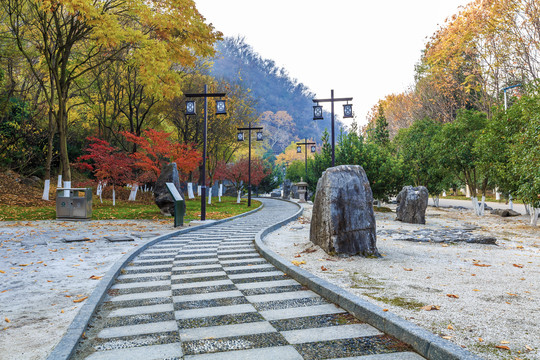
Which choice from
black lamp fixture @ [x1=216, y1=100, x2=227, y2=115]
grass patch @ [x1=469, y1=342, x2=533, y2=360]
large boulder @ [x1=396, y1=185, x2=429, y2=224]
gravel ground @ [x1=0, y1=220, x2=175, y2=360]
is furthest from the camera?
large boulder @ [x1=396, y1=185, x2=429, y2=224]

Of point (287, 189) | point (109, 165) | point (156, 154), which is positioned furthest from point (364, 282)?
point (287, 189)

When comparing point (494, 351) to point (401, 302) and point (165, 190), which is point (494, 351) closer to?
point (401, 302)

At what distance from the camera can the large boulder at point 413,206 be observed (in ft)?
52.2

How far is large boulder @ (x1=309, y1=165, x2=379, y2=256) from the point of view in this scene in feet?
24.1

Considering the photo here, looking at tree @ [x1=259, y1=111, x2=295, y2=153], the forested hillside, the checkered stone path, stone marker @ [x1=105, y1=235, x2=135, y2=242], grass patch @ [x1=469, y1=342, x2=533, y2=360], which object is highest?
the forested hillside

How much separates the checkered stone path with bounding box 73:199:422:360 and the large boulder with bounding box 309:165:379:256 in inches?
62.8

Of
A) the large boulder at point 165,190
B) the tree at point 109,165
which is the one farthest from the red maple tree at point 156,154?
the large boulder at point 165,190

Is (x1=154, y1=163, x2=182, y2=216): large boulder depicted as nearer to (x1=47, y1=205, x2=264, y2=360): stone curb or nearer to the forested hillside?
(x1=47, y1=205, x2=264, y2=360): stone curb

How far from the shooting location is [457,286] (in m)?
5.04

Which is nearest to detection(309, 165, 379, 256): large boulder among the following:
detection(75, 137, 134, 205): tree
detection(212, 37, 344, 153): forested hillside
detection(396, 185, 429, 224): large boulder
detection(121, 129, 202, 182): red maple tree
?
detection(396, 185, 429, 224): large boulder

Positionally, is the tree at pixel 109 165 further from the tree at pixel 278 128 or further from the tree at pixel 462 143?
the tree at pixel 278 128

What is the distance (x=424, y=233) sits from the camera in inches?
468

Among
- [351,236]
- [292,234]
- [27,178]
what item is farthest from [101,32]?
[27,178]

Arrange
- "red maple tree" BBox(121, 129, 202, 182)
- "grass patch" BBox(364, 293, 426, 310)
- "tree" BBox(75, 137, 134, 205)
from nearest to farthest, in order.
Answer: "grass patch" BBox(364, 293, 426, 310)
"red maple tree" BBox(121, 129, 202, 182)
"tree" BBox(75, 137, 134, 205)
